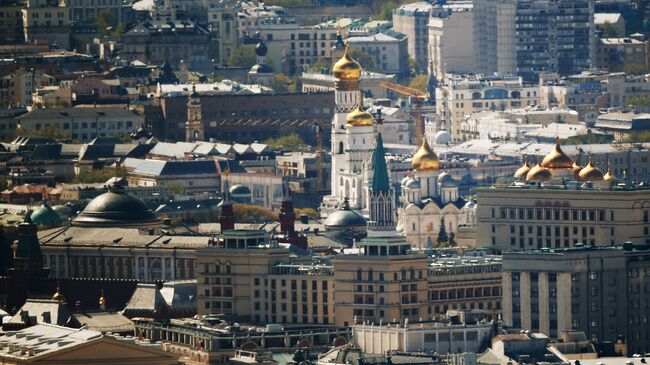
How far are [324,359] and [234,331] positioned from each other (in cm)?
1008

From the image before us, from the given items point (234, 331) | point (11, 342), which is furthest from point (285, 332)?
point (11, 342)

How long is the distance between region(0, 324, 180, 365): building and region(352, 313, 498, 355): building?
1067 centimetres

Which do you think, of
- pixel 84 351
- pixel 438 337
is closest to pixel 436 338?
pixel 438 337

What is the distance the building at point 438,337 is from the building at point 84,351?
10.7 meters

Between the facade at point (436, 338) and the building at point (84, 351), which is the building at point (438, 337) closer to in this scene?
the facade at point (436, 338)

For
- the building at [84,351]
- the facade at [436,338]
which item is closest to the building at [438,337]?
the facade at [436,338]

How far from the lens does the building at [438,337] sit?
185750 millimetres

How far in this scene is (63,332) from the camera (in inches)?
7249

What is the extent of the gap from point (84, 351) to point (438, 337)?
53.2 ft

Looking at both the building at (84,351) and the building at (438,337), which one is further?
the building at (438,337)

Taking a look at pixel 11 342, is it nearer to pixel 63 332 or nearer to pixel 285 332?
pixel 63 332

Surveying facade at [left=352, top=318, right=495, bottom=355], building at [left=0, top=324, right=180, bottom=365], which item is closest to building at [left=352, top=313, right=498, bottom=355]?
facade at [left=352, top=318, right=495, bottom=355]

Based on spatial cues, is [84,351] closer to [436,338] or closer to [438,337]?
[436,338]

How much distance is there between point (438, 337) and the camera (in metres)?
186
